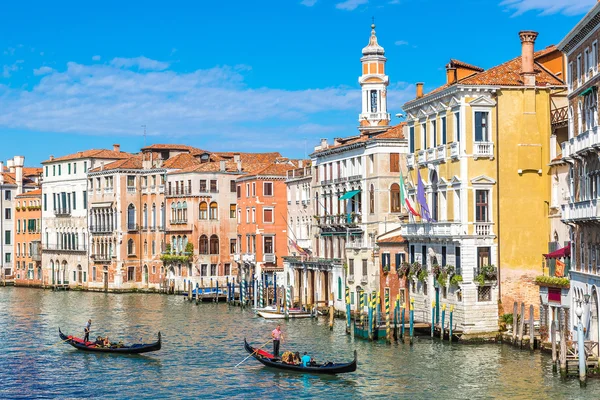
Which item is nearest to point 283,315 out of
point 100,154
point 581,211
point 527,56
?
point 527,56

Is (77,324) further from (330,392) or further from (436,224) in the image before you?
(330,392)

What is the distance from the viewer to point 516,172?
37062mm

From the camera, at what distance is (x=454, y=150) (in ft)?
124

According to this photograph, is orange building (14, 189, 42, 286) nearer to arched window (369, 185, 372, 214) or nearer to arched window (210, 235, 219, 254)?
arched window (210, 235, 219, 254)

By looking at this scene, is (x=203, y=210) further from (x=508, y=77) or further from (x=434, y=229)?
(x=508, y=77)

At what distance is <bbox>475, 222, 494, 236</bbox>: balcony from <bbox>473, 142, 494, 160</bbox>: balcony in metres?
2.28

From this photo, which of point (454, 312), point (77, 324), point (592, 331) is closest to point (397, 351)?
point (454, 312)

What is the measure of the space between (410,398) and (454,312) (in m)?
10.2

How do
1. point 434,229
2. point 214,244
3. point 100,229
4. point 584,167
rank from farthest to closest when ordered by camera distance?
point 100,229
point 214,244
point 434,229
point 584,167

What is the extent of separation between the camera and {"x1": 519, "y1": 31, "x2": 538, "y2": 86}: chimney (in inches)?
1458

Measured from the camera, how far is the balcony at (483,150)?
3709 cm

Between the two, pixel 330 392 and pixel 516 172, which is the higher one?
pixel 516 172

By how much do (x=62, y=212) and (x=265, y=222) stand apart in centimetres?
2271

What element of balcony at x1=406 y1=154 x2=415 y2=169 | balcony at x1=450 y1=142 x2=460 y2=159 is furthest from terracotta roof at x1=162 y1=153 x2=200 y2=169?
balcony at x1=450 y1=142 x2=460 y2=159
